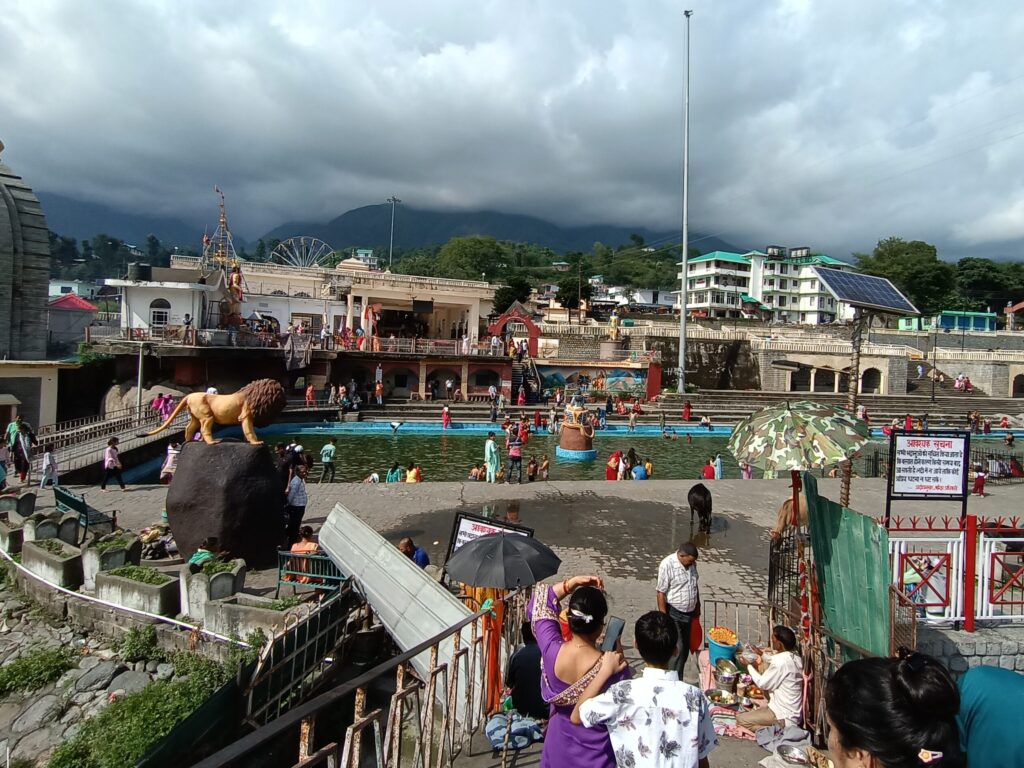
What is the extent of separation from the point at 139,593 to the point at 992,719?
8.74m

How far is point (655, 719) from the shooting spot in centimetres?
249

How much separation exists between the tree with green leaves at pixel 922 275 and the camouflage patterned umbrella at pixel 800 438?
73000mm

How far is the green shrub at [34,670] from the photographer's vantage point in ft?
24.4

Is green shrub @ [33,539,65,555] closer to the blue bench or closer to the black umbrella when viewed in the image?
the blue bench

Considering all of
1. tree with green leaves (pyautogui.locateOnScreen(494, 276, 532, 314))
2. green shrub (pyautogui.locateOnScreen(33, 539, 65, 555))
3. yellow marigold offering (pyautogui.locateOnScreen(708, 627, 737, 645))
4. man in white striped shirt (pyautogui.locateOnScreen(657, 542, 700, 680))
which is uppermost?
tree with green leaves (pyautogui.locateOnScreen(494, 276, 532, 314))

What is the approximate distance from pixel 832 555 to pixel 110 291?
90.2 m

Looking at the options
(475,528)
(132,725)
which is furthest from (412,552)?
(132,725)

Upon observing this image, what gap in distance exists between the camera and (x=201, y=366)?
27312 millimetres

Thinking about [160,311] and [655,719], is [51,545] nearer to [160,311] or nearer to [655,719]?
[655,719]

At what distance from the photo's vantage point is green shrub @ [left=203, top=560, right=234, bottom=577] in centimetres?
776

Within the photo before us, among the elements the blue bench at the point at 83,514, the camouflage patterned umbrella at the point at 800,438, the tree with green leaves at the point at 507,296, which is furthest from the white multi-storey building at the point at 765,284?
the camouflage patterned umbrella at the point at 800,438

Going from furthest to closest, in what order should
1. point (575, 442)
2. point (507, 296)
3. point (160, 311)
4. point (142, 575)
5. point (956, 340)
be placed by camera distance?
point (507, 296) < point (956, 340) < point (160, 311) < point (575, 442) < point (142, 575)

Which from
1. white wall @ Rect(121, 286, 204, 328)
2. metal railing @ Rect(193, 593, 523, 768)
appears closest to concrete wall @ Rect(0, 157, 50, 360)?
white wall @ Rect(121, 286, 204, 328)

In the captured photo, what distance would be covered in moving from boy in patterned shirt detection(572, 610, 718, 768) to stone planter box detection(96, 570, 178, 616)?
23.1ft
